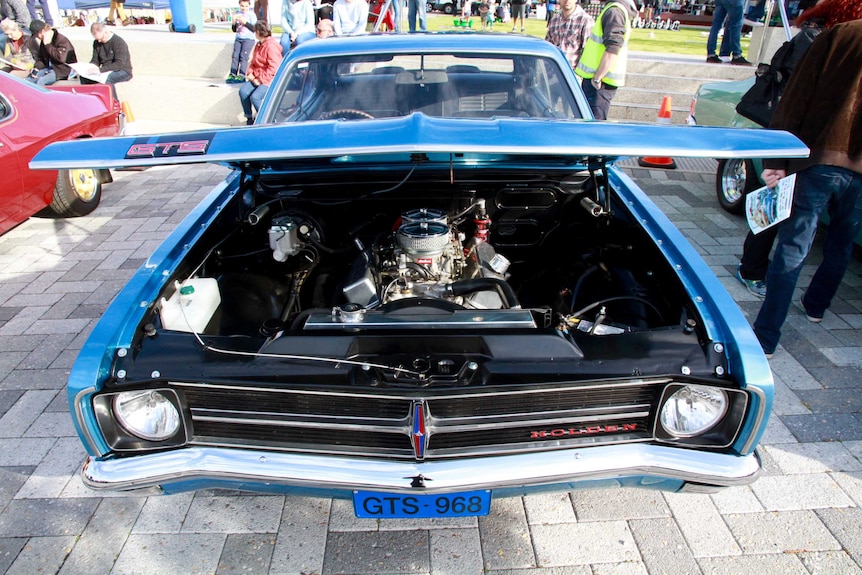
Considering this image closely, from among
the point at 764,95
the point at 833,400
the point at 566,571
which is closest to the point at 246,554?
the point at 566,571

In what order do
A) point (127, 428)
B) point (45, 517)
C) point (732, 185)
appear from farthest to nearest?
point (732, 185) < point (45, 517) < point (127, 428)

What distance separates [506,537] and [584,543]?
0.95ft

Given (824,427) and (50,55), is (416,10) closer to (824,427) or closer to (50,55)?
(50,55)

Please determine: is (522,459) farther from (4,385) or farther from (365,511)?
(4,385)

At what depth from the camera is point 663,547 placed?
2045mm

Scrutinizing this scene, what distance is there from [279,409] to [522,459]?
76 centimetres

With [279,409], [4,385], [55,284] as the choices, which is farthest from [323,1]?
[279,409]

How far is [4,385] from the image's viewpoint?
9.73 feet

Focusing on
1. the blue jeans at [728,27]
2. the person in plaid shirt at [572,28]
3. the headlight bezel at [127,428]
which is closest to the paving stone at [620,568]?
the headlight bezel at [127,428]

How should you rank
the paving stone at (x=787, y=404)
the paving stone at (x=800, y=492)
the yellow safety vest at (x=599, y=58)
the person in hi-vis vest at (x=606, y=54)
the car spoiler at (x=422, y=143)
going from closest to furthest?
the car spoiler at (x=422, y=143) < the paving stone at (x=800, y=492) < the paving stone at (x=787, y=404) < the person in hi-vis vest at (x=606, y=54) < the yellow safety vest at (x=599, y=58)

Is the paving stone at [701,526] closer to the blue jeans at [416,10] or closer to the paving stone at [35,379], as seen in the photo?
the paving stone at [35,379]

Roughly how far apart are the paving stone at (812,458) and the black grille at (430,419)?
3.77 feet

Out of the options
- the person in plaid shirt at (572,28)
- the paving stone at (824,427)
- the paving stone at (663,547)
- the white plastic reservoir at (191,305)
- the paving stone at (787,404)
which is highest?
the person in plaid shirt at (572,28)

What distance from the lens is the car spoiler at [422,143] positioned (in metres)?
1.76
